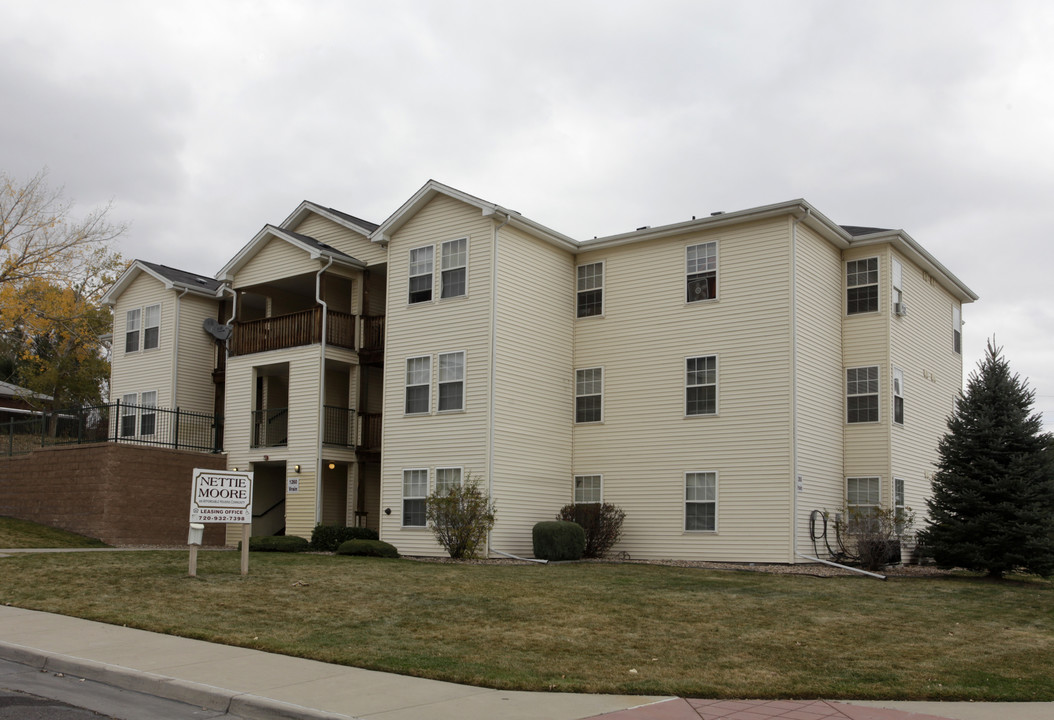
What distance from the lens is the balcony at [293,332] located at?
91.4 ft

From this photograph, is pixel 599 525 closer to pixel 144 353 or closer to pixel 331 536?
pixel 331 536

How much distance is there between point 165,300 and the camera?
32812mm

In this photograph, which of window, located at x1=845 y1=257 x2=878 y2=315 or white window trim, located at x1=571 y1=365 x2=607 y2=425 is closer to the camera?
window, located at x1=845 y1=257 x2=878 y2=315

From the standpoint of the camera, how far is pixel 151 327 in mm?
33219

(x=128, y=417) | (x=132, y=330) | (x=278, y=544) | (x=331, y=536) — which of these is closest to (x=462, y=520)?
(x=331, y=536)

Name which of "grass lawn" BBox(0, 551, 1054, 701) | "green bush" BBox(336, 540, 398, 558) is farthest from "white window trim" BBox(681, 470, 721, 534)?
"green bush" BBox(336, 540, 398, 558)

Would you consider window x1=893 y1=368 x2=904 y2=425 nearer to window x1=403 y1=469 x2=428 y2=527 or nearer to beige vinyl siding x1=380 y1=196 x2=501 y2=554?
beige vinyl siding x1=380 y1=196 x2=501 y2=554

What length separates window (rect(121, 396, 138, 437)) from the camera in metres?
32.2

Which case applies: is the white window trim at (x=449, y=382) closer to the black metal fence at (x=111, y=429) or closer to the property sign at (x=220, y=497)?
the property sign at (x=220, y=497)

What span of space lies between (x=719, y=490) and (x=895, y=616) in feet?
31.2

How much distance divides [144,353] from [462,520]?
15.5 m

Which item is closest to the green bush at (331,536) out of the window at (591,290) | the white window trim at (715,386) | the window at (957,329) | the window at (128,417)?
the window at (591,290)

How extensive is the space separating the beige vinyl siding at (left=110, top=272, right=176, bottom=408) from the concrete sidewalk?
22550 mm

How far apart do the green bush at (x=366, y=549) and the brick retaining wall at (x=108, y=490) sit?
5331mm
